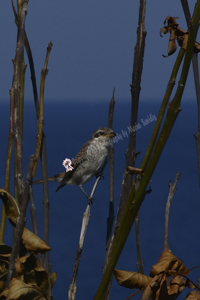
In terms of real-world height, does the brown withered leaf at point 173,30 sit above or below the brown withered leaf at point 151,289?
above

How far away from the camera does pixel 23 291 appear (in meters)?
0.44

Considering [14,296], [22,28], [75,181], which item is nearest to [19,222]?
[14,296]

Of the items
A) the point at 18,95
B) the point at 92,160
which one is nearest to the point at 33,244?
the point at 18,95

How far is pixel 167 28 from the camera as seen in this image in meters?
0.43

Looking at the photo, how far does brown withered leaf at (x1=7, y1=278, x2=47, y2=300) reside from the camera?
17.3 inches

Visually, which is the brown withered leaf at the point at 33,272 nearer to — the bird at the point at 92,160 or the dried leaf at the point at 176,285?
the dried leaf at the point at 176,285

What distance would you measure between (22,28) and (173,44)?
1.12 feet

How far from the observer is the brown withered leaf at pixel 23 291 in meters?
0.44

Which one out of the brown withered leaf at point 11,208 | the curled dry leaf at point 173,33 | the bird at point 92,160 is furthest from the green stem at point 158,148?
the bird at point 92,160

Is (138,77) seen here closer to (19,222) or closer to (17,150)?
(17,150)

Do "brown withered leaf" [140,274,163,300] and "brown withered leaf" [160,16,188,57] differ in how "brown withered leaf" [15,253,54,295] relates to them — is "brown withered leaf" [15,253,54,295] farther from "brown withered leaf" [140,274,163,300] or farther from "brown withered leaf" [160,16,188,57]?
"brown withered leaf" [160,16,188,57]

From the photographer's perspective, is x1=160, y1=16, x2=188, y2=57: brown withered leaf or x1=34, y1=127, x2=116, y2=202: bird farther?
x1=34, y1=127, x2=116, y2=202: bird

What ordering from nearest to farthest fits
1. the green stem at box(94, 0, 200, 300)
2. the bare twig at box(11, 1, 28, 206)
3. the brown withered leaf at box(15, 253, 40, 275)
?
the green stem at box(94, 0, 200, 300) → the brown withered leaf at box(15, 253, 40, 275) → the bare twig at box(11, 1, 28, 206)

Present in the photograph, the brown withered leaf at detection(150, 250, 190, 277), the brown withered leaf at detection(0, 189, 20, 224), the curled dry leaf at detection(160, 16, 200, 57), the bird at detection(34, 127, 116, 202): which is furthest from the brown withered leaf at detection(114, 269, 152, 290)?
the bird at detection(34, 127, 116, 202)
